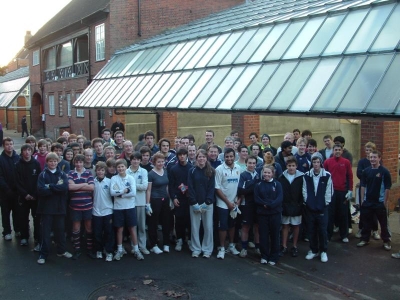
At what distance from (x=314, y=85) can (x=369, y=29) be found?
66.3 inches

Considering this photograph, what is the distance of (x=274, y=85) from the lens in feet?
30.1

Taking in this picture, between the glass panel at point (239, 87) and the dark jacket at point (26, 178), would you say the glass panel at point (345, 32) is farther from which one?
the dark jacket at point (26, 178)

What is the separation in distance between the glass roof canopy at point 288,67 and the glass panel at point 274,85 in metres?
0.03

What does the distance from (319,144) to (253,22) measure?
8823 millimetres

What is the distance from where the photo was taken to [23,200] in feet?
26.2

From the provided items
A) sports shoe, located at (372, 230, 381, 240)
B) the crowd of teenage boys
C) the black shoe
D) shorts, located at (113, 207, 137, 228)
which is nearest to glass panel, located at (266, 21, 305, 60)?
the crowd of teenage boys

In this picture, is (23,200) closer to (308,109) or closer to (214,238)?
(214,238)

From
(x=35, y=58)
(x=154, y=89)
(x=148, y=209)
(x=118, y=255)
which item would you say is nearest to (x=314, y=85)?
(x=148, y=209)

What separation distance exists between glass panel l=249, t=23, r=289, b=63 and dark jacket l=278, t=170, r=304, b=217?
12.9 feet

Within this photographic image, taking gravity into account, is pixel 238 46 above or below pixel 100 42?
below

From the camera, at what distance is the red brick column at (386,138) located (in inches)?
379

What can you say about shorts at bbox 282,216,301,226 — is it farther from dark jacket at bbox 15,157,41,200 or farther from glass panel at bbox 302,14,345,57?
dark jacket at bbox 15,157,41,200

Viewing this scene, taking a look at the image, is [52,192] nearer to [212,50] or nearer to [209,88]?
[209,88]

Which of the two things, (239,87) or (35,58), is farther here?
(35,58)
